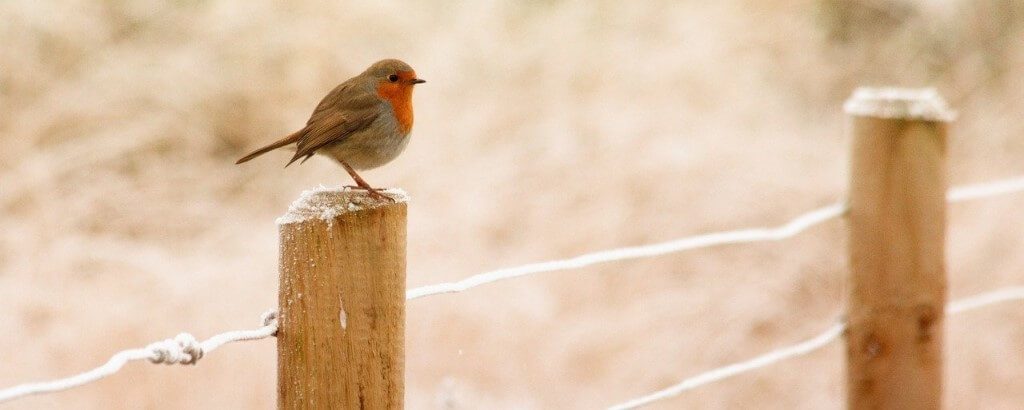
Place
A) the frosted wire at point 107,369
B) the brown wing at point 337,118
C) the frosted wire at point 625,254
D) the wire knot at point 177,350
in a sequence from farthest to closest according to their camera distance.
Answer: the brown wing at point 337,118 → the frosted wire at point 625,254 → the wire knot at point 177,350 → the frosted wire at point 107,369

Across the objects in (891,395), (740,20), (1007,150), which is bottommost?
(891,395)

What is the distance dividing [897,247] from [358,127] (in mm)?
1201

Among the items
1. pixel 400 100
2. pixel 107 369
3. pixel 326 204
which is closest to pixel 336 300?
pixel 326 204

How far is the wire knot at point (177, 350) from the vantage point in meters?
1.45

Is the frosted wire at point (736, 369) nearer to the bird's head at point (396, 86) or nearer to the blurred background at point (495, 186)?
the bird's head at point (396, 86)

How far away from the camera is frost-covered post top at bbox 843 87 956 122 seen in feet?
8.50

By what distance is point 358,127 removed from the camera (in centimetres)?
218

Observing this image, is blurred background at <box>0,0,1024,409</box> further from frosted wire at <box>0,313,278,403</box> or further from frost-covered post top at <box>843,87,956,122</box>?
frosted wire at <box>0,313,278,403</box>

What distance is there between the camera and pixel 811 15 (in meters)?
5.61

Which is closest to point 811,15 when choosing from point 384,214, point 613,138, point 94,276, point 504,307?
point 613,138

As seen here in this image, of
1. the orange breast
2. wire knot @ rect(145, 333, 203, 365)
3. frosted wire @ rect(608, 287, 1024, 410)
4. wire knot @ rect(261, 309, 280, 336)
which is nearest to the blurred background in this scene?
frosted wire @ rect(608, 287, 1024, 410)

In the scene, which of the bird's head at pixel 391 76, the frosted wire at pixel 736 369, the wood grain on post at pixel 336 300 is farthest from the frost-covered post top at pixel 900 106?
the wood grain on post at pixel 336 300

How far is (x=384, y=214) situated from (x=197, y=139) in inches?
121

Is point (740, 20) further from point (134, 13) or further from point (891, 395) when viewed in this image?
point (891, 395)
